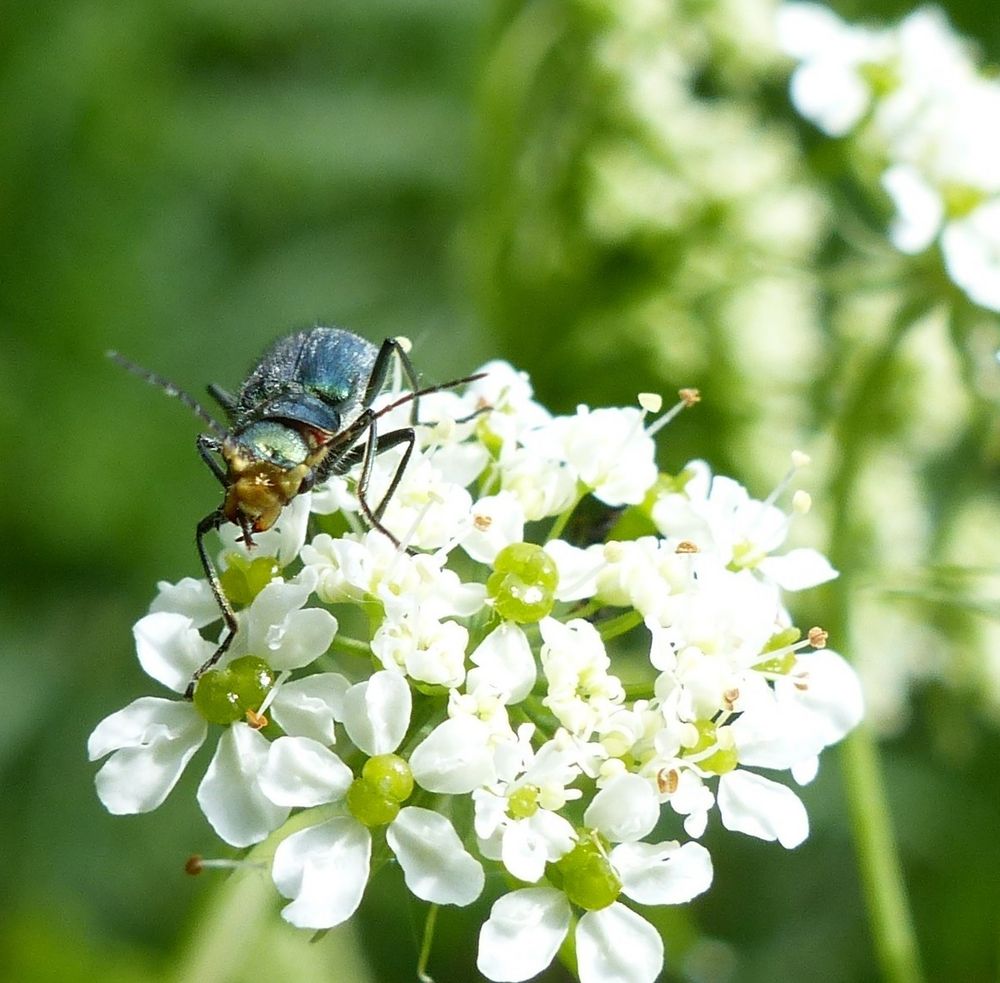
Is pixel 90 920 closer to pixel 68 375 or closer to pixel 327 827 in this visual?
pixel 68 375

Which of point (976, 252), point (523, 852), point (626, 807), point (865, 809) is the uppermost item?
point (976, 252)

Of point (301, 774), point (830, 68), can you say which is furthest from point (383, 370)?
point (830, 68)

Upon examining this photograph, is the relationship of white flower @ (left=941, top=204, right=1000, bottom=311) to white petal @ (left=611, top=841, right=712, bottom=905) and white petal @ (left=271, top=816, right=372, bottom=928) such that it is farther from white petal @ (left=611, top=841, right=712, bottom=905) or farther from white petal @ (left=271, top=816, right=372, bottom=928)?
white petal @ (left=271, top=816, right=372, bottom=928)

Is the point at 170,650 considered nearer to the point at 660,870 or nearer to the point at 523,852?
the point at 523,852

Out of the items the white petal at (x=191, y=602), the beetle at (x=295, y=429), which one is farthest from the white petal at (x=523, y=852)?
the white petal at (x=191, y=602)

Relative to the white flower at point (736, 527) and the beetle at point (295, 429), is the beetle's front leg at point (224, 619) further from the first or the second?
the white flower at point (736, 527)

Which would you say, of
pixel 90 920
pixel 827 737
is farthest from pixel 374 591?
pixel 90 920
